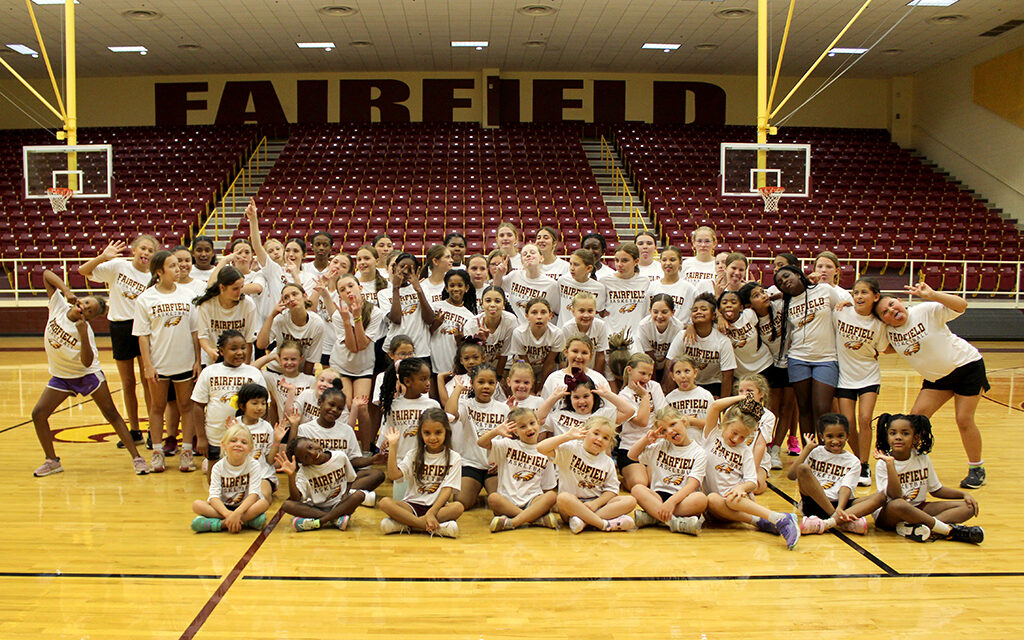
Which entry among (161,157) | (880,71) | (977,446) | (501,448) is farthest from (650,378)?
(880,71)

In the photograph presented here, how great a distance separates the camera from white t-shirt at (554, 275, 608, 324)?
5715mm

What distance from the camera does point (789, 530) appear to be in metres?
4.18

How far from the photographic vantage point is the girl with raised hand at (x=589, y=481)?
4.44 m

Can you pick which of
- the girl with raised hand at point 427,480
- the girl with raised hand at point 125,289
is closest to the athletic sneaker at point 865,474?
the girl with raised hand at point 427,480

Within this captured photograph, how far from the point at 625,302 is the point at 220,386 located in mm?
2866

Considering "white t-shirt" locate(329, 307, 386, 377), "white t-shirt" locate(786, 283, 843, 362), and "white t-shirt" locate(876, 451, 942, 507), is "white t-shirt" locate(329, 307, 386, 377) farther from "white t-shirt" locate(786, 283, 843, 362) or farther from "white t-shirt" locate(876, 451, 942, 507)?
"white t-shirt" locate(876, 451, 942, 507)

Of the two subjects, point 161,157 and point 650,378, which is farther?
point 161,157

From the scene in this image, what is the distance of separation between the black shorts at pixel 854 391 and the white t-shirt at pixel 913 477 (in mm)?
915

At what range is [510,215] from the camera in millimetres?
15180

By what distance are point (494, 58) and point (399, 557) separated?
619 inches

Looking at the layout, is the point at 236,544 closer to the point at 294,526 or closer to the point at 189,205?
the point at 294,526

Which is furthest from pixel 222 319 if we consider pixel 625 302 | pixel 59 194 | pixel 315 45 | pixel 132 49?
pixel 132 49

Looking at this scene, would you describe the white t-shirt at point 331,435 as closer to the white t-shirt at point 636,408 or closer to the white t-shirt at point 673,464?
the white t-shirt at point 636,408

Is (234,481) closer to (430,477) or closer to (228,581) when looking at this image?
(228,581)
